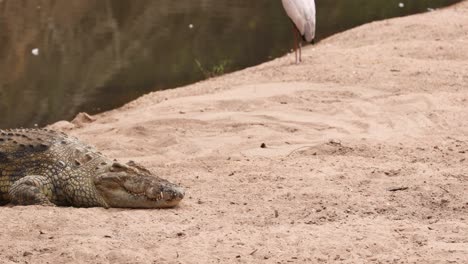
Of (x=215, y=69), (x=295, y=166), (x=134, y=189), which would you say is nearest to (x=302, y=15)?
(x=215, y=69)

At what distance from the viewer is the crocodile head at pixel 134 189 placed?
18.7ft

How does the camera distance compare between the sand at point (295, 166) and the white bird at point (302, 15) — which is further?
the white bird at point (302, 15)

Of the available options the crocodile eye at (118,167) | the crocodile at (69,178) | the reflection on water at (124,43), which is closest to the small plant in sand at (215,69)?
the reflection on water at (124,43)

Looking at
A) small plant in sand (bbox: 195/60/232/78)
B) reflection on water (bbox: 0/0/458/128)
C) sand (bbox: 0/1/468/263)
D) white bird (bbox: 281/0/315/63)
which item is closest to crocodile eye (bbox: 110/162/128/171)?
sand (bbox: 0/1/468/263)

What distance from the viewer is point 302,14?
37.2 ft

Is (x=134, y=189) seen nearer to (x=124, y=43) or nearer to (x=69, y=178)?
(x=69, y=178)

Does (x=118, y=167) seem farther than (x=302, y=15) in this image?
No

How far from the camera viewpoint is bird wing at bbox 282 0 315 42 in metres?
11.3

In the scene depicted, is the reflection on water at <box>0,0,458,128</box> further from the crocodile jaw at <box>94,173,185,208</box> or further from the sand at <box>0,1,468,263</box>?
the crocodile jaw at <box>94,173,185,208</box>

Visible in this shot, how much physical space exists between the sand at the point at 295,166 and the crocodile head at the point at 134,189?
0.09 m

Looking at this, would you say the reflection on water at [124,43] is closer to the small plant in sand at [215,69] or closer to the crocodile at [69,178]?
the small plant in sand at [215,69]

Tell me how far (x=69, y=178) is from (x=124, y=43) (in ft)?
25.4

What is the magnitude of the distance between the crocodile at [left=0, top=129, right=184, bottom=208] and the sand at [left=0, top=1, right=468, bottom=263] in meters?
0.13

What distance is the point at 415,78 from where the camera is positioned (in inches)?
379
